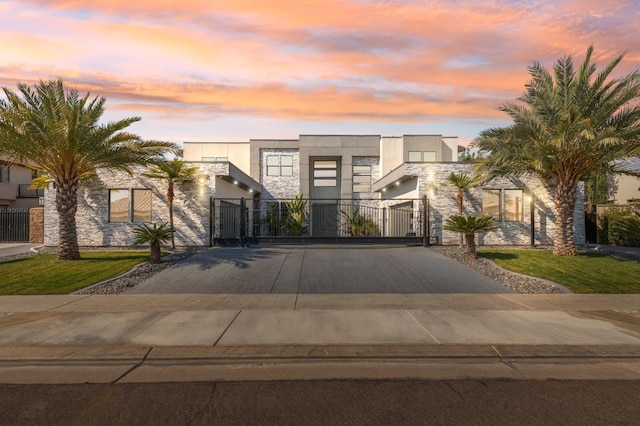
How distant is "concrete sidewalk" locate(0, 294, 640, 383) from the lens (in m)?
6.12

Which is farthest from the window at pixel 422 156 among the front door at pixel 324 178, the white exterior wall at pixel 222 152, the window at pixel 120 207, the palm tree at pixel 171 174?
the window at pixel 120 207

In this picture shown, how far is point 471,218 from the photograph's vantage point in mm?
15648

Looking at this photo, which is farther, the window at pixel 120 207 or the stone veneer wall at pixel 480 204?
the stone veneer wall at pixel 480 204

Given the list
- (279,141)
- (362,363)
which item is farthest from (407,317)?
(279,141)

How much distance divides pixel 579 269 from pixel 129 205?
1859 cm

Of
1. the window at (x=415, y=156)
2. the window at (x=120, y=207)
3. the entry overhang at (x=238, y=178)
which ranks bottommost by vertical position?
the window at (x=120, y=207)

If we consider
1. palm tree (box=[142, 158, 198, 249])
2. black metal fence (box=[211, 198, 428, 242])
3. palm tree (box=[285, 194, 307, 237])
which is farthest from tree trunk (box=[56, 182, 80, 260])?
palm tree (box=[285, 194, 307, 237])

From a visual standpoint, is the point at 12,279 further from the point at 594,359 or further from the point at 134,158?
the point at 594,359

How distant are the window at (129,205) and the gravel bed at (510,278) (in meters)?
13.6

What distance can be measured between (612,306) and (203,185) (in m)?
16.3

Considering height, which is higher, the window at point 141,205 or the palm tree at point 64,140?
the palm tree at point 64,140

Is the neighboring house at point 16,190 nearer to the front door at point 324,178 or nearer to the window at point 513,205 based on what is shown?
the front door at point 324,178

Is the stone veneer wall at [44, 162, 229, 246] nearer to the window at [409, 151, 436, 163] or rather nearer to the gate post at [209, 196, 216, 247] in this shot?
the gate post at [209, 196, 216, 247]

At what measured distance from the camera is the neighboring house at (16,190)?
3261 centimetres
